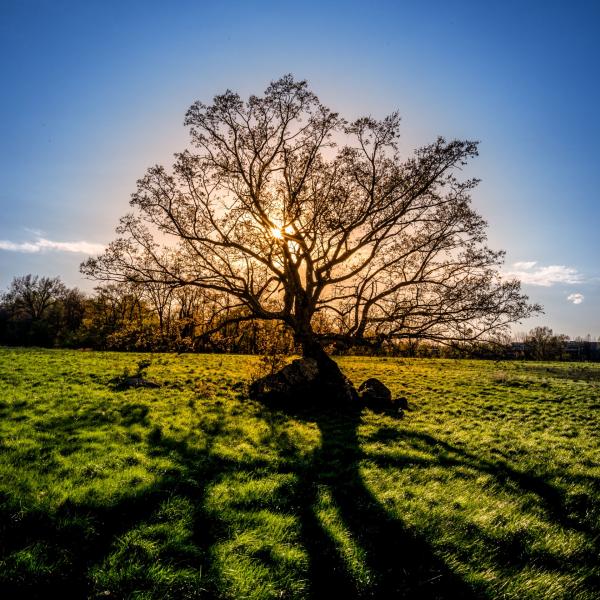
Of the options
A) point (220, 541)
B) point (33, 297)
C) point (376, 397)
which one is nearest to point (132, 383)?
point (376, 397)

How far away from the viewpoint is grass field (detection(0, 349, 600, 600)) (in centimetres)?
428

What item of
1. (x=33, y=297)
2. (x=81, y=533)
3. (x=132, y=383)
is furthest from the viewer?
(x=33, y=297)

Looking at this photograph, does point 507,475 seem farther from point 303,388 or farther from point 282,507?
point 303,388

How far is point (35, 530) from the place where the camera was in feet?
16.1

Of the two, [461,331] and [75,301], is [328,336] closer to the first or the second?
[461,331]

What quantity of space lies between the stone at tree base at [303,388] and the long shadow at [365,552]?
8360 millimetres

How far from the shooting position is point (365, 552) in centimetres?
497

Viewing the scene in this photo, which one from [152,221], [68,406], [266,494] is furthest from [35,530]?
[152,221]

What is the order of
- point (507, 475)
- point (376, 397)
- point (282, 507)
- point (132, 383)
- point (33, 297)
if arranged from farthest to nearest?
point (33, 297) < point (132, 383) < point (376, 397) < point (507, 475) < point (282, 507)

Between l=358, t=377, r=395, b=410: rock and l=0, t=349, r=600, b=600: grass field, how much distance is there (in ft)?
9.83

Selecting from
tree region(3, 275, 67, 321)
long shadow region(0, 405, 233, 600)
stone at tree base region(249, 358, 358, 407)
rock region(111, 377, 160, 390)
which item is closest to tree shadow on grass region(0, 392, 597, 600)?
long shadow region(0, 405, 233, 600)

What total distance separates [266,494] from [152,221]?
15.2 metres

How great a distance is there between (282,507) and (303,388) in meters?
10.4

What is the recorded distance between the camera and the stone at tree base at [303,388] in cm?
1634
